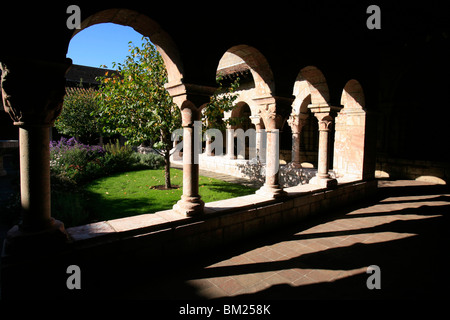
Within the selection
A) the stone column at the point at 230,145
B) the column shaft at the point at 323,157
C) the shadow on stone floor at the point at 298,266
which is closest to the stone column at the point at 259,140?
the stone column at the point at 230,145

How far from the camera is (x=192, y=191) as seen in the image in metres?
3.59

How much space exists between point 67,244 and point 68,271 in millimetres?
248

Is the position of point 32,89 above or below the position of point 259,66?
below

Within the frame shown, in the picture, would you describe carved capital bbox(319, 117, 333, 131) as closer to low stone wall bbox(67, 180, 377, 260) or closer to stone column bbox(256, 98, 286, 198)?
low stone wall bbox(67, 180, 377, 260)

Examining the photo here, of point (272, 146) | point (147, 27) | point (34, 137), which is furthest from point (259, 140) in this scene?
point (34, 137)

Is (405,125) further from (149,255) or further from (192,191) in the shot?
(149,255)

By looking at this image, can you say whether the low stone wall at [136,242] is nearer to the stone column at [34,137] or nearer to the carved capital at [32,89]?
the stone column at [34,137]

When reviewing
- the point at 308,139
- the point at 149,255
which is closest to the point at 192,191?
the point at 149,255

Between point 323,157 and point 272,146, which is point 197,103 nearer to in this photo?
point 272,146

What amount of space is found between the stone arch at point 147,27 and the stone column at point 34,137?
62 centimetres

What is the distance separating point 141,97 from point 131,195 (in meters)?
2.61

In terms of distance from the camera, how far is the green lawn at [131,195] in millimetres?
5516

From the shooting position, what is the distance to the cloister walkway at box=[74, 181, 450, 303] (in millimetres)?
2689

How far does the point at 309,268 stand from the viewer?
317 centimetres
